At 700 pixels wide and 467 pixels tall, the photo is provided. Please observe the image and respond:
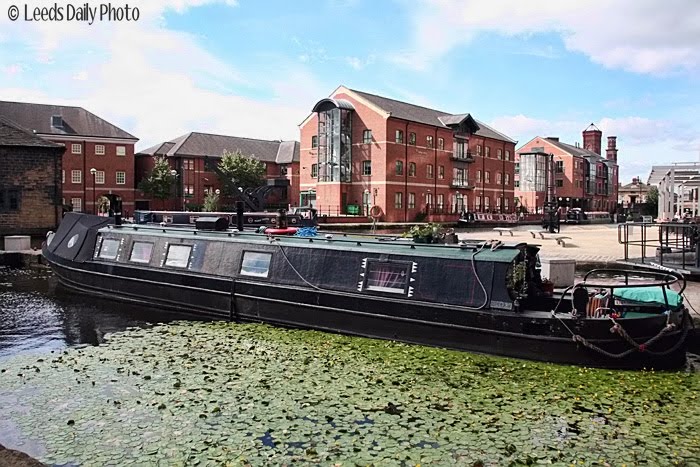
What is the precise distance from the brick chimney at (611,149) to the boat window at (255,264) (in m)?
102

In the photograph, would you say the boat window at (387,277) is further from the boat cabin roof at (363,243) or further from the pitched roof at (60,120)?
the pitched roof at (60,120)

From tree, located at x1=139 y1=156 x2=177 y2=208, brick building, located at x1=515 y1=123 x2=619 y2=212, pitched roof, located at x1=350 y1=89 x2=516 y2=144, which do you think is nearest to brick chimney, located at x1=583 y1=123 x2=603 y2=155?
brick building, located at x1=515 y1=123 x2=619 y2=212

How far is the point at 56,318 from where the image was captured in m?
13.9

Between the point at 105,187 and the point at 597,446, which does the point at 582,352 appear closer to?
the point at 597,446

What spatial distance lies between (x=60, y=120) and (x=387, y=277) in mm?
53134

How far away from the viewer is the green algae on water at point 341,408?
253 inches

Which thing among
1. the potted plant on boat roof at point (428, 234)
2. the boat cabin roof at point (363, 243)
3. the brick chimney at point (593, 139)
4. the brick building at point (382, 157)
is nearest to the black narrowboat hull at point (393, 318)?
the boat cabin roof at point (363, 243)

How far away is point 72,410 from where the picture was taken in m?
7.76

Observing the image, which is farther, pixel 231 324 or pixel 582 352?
pixel 231 324

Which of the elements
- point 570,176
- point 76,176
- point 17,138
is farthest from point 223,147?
point 570,176

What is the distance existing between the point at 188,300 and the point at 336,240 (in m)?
4.00

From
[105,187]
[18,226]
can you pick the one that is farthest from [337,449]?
[105,187]

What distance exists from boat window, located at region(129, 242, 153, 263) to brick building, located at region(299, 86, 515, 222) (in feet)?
119

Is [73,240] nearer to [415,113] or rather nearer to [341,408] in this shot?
[341,408]
